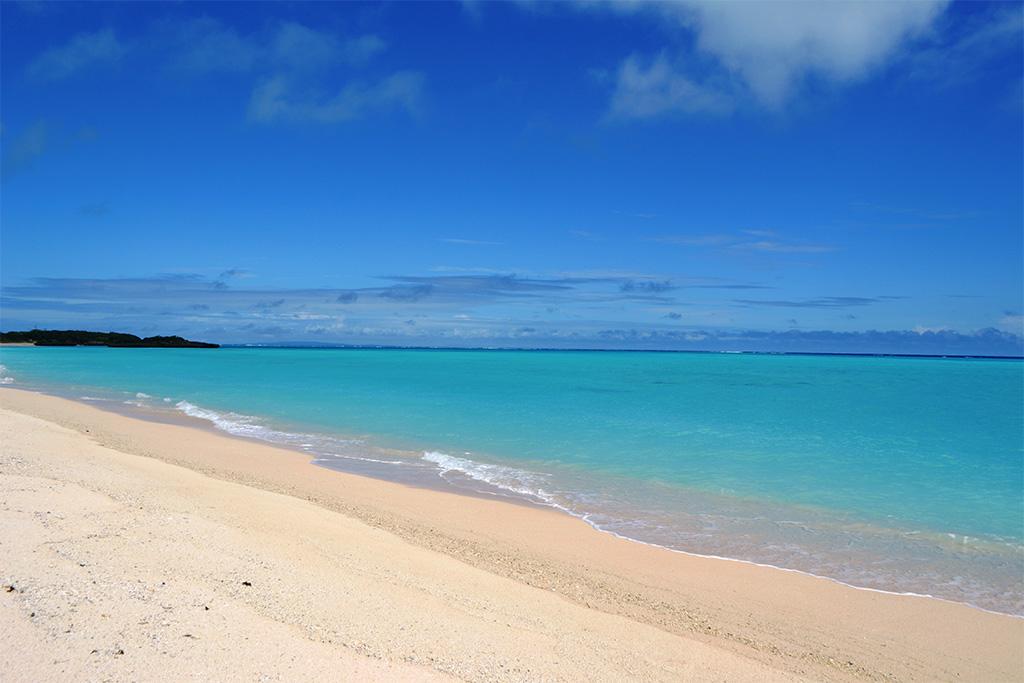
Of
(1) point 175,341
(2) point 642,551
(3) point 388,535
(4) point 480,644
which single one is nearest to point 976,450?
(2) point 642,551

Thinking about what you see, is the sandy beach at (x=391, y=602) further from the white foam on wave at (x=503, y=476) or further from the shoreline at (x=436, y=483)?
the white foam on wave at (x=503, y=476)

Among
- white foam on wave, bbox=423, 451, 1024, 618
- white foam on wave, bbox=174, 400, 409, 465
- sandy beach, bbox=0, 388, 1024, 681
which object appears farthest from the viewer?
white foam on wave, bbox=174, 400, 409, 465

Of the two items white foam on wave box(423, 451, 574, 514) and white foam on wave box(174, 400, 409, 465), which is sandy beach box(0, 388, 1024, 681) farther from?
white foam on wave box(174, 400, 409, 465)

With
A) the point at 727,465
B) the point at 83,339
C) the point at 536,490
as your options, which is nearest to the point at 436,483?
the point at 536,490

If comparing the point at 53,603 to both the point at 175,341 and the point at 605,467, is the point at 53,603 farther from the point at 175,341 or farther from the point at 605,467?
the point at 175,341

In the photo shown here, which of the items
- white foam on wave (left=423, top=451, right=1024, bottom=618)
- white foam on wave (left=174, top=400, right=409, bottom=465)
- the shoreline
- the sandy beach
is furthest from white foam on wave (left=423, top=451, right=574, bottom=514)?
the sandy beach

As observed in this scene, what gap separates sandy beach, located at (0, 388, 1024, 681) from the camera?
4383mm

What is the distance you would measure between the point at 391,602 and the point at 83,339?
192595mm

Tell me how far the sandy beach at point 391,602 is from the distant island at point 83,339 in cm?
17852

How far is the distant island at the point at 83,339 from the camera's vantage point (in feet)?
507

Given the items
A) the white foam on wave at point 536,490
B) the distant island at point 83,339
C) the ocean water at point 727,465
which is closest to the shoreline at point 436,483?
the white foam on wave at point 536,490

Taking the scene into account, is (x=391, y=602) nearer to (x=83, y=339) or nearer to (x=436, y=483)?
(x=436, y=483)

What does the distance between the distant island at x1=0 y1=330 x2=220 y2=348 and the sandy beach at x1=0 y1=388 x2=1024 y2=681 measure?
17852cm

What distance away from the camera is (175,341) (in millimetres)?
191875
